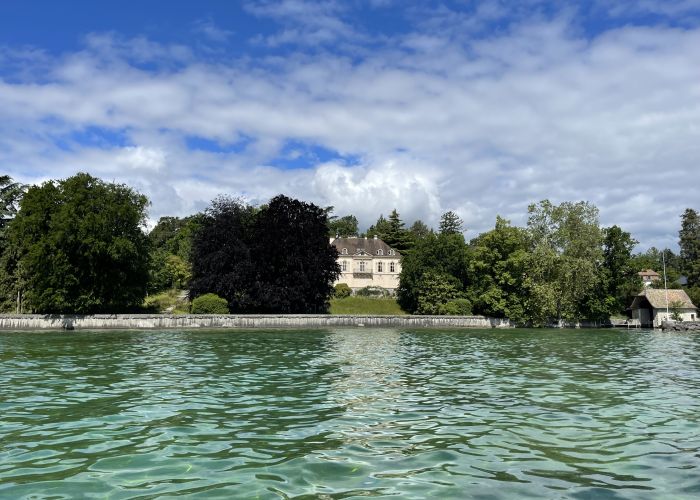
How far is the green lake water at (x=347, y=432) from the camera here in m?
7.88

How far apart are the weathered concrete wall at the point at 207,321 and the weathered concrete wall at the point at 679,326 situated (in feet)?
81.1

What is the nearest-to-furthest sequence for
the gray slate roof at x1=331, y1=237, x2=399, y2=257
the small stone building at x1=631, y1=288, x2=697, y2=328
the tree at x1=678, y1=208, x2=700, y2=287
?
the small stone building at x1=631, y1=288, x2=697, y2=328 → the gray slate roof at x1=331, y1=237, x2=399, y2=257 → the tree at x1=678, y1=208, x2=700, y2=287

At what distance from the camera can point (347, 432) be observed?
11188mm

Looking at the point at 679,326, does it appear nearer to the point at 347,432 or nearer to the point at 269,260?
the point at 269,260

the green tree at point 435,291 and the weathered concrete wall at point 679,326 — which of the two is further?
the green tree at point 435,291

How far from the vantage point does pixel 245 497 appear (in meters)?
7.29

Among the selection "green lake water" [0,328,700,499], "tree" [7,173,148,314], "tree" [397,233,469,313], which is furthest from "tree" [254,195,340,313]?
"green lake water" [0,328,700,499]

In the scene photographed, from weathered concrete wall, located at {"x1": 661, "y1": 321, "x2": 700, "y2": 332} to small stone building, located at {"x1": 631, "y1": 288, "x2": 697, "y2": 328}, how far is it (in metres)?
4.68

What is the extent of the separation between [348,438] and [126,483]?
4.21 m

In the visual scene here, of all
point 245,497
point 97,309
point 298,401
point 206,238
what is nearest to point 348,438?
point 245,497

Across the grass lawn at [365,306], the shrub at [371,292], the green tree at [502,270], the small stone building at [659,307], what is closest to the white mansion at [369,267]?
the shrub at [371,292]

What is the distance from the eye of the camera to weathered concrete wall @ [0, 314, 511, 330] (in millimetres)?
55844

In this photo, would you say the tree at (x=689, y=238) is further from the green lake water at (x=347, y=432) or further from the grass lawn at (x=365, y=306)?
the green lake water at (x=347, y=432)

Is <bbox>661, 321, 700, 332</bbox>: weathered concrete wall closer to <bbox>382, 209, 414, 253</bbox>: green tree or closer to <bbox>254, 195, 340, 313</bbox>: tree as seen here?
<bbox>254, 195, 340, 313</bbox>: tree
